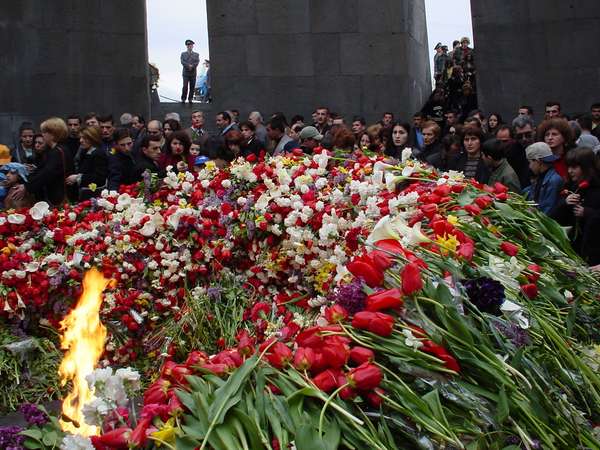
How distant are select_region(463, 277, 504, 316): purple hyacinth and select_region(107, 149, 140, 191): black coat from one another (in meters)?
5.38

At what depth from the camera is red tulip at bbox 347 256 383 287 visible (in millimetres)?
3791

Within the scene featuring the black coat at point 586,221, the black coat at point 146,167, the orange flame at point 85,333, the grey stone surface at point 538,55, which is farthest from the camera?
the grey stone surface at point 538,55

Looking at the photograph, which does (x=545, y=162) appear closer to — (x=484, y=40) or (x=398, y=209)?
(x=398, y=209)

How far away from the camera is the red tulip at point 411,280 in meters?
3.58

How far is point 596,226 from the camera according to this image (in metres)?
6.95

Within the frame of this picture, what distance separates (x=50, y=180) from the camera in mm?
9094

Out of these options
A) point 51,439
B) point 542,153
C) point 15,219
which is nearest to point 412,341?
point 51,439

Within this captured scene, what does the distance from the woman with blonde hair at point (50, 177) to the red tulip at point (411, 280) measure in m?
6.06

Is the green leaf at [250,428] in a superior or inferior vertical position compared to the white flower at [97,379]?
inferior

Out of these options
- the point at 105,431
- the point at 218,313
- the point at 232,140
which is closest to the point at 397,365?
the point at 105,431

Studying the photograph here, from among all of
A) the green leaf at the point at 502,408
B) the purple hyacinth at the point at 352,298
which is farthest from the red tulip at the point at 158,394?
the green leaf at the point at 502,408

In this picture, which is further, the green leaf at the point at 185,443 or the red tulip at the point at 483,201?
the red tulip at the point at 483,201

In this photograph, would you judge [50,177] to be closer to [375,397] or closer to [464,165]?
Result: [464,165]

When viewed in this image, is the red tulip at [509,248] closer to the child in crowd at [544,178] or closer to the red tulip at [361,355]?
the red tulip at [361,355]
